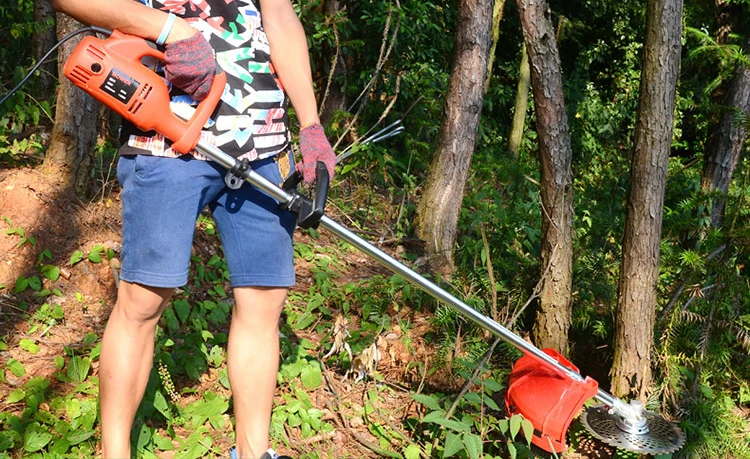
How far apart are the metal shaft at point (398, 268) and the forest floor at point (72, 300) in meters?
0.74

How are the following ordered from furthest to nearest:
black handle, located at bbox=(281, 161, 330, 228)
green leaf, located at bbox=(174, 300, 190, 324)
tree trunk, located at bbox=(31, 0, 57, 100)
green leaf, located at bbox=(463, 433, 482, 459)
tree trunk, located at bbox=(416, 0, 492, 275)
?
tree trunk, located at bbox=(416, 0, 492, 275) < tree trunk, located at bbox=(31, 0, 57, 100) < green leaf, located at bbox=(174, 300, 190, 324) < green leaf, located at bbox=(463, 433, 482, 459) < black handle, located at bbox=(281, 161, 330, 228)

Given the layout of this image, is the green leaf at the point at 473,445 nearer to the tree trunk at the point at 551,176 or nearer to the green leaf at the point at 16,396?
the tree trunk at the point at 551,176

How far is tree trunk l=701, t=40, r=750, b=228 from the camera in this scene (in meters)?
4.33

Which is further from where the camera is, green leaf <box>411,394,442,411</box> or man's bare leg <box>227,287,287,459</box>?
green leaf <box>411,394,442,411</box>

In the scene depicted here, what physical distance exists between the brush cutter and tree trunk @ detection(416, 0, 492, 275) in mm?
1906

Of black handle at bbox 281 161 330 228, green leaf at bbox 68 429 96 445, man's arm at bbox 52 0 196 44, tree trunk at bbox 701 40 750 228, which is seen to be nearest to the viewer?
man's arm at bbox 52 0 196 44

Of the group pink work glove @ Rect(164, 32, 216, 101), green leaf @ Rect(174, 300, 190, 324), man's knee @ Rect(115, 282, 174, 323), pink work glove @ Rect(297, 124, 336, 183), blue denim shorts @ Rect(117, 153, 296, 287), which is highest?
pink work glove @ Rect(164, 32, 216, 101)

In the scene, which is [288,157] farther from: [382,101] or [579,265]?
[382,101]

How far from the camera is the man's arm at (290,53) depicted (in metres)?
2.52

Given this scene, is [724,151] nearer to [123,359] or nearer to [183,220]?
[183,220]

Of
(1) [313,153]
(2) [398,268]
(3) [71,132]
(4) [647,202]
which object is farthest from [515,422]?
(3) [71,132]

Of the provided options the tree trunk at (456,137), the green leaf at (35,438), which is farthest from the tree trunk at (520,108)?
the green leaf at (35,438)

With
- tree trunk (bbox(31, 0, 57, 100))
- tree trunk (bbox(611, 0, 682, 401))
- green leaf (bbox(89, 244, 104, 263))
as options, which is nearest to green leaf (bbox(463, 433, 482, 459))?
tree trunk (bbox(611, 0, 682, 401))

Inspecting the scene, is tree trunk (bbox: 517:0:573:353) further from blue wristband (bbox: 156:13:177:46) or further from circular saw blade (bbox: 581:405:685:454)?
blue wristband (bbox: 156:13:177:46)
